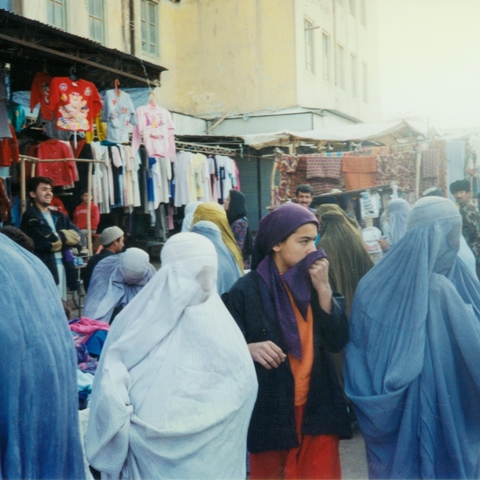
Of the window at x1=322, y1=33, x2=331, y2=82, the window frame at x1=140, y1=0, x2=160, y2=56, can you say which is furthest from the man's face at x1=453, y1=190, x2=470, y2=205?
the window at x1=322, y1=33, x2=331, y2=82

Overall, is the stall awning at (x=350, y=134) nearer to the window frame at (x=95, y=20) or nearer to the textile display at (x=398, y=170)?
the textile display at (x=398, y=170)

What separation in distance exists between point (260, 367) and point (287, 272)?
15.7 inches

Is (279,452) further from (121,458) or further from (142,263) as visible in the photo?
(142,263)

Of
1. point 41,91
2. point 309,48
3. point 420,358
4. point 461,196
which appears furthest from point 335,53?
point 420,358

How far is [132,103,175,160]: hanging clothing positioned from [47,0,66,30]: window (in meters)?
3.66

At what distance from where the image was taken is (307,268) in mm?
2652

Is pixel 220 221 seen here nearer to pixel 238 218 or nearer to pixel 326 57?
pixel 238 218

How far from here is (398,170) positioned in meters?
8.71

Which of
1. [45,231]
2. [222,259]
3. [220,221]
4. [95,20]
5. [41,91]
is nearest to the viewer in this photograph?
[222,259]

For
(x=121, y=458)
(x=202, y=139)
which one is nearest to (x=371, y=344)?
(x=121, y=458)

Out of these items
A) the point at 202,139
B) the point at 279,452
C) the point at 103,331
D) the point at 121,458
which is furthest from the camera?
the point at 202,139

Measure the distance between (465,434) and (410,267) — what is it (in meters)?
0.71

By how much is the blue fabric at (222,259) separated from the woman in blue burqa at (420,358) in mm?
2113

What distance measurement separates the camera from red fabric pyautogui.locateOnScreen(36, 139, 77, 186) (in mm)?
8188
